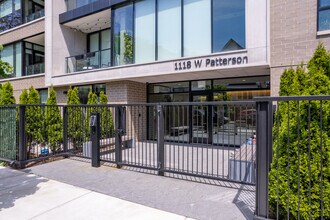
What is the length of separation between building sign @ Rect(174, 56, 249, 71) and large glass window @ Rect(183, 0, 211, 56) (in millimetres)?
488

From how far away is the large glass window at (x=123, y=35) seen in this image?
1030 cm

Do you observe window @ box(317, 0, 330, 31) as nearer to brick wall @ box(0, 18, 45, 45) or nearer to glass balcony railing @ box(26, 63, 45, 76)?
brick wall @ box(0, 18, 45, 45)

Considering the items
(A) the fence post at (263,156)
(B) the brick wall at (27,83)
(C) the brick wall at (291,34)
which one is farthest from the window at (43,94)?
(A) the fence post at (263,156)

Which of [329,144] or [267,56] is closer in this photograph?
[329,144]

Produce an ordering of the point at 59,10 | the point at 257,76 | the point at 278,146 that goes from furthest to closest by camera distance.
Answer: the point at 59,10
the point at 257,76
the point at 278,146

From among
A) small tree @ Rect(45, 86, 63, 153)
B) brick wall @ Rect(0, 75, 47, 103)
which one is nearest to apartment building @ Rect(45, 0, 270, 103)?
brick wall @ Rect(0, 75, 47, 103)

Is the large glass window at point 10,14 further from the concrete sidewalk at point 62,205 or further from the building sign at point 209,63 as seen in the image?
the concrete sidewalk at point 62,205

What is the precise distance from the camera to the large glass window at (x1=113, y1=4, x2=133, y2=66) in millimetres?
10305

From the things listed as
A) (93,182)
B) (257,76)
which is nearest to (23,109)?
(93,182)

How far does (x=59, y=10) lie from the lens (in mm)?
12812

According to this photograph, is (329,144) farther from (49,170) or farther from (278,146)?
(49,170)

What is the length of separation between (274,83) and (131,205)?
231 inches

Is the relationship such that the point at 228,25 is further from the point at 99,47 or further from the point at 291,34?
the point at 99,47

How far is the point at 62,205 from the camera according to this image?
13.5ft
